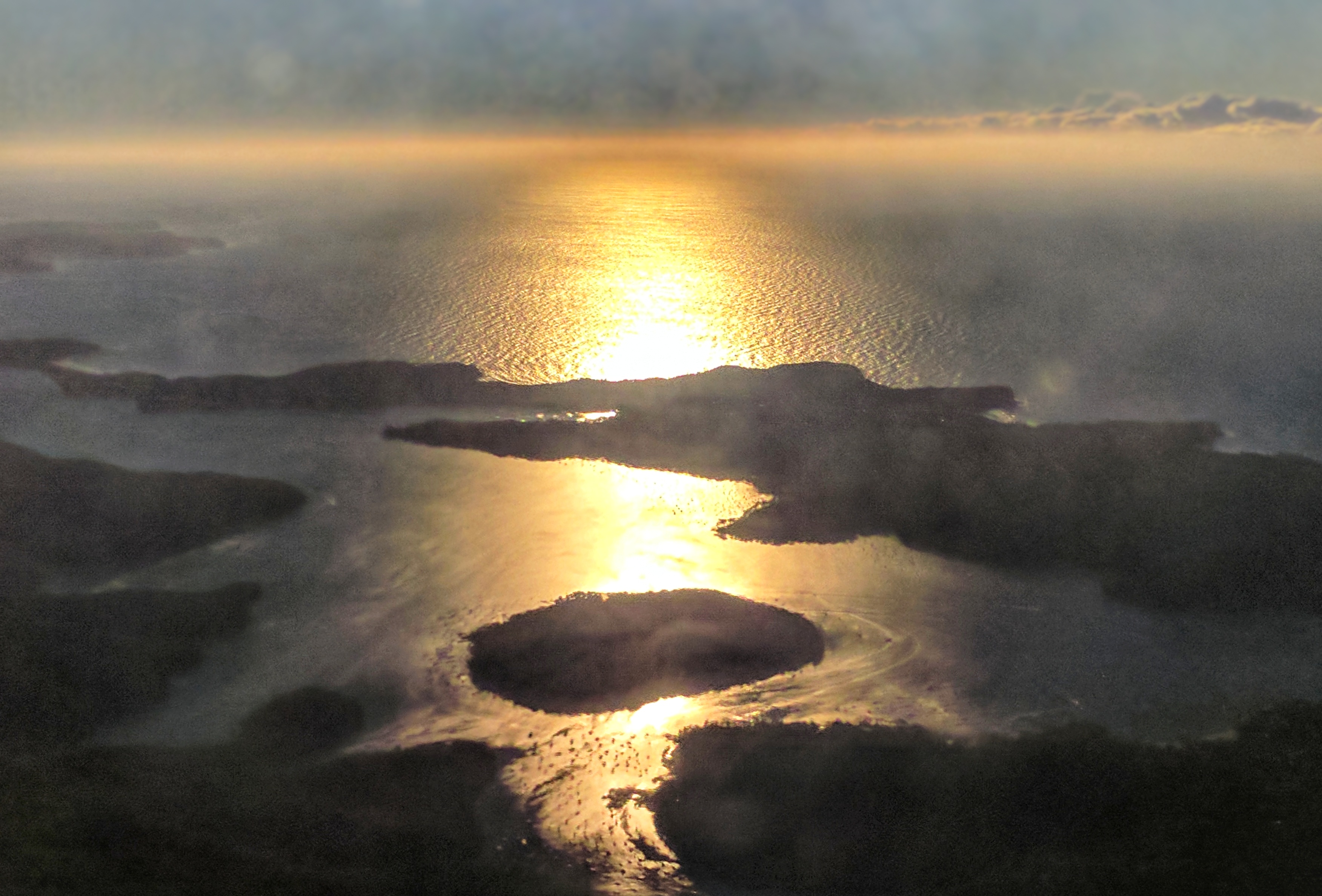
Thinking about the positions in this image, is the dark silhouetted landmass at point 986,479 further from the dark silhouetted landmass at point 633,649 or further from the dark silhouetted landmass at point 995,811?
the dark silhouetted landmass at point 995,811

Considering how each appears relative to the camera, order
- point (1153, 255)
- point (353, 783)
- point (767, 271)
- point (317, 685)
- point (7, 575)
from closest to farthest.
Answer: point (353, 783)
point (317, 685)
point (7, 575)
point (767, 271)
point (1153, 255)

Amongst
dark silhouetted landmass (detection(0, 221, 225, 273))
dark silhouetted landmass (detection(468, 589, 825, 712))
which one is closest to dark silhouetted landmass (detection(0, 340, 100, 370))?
dark silhouetted landmass (detection(0, 221, 225, 273))

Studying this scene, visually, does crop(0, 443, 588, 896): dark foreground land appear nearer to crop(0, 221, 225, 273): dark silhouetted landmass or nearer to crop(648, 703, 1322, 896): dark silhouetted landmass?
crop(648, 703, 1322, 896): dark silhouetted landmass

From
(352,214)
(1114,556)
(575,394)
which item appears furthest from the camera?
(352,214)

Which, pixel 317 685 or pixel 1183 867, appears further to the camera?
pixel 317 685

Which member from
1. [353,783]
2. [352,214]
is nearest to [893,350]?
[353,783]

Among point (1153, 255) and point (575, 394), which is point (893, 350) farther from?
point (1153, 255)

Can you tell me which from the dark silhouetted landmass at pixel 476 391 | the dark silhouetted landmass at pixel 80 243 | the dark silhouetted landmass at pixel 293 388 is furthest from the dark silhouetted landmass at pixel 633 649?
the dark silhouetted landmass at pixel 80 243
